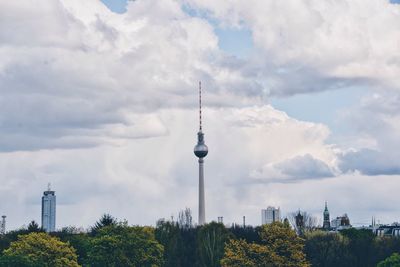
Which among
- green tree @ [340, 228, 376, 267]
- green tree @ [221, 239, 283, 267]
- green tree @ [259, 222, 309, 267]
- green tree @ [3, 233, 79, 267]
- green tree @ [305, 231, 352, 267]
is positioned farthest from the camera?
green tree @ [340, 228, 376, 267]

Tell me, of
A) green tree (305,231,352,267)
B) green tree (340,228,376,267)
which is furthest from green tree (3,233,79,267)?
green tree (340,228,376,267)

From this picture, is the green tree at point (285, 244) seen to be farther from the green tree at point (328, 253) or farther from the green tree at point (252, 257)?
the green tree at point (328, 253)

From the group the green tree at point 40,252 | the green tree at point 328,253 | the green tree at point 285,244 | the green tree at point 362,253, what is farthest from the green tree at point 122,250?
Result: the green tree at point 362,253

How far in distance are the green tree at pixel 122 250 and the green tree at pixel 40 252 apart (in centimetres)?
783

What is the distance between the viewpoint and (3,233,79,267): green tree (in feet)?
524

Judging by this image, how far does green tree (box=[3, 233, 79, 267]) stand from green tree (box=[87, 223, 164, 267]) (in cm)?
783

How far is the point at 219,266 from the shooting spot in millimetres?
190000

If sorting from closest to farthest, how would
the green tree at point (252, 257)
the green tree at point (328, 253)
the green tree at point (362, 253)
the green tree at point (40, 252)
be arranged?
the green tree at point (40, 252) → the green tree at point (252, 257) → the green tree at point (328, 253) → the green tree at point (362, 253)

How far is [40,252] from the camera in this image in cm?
16088

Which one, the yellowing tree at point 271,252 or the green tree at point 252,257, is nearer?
the green tree at point 252,257

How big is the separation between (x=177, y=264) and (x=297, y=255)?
1496 inches

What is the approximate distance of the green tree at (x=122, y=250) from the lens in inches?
6737

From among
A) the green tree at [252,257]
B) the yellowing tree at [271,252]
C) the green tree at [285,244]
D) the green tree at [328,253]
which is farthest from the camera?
the green tree at [328,253]

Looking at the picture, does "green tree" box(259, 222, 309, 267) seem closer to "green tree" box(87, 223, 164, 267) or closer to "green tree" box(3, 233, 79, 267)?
"green tree" box(87, 223, 164, 267)
